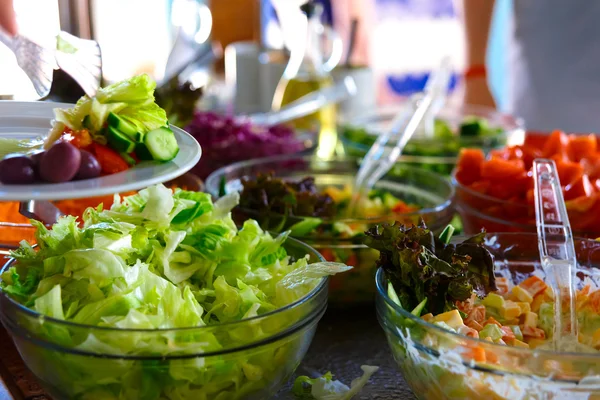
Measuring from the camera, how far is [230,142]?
1.85 metres

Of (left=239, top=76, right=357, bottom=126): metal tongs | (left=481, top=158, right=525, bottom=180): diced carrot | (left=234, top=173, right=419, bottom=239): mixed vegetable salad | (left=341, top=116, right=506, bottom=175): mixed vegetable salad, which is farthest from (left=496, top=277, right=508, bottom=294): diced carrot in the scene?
(left=239, top=76, right=357, bottom=126): metal tongs

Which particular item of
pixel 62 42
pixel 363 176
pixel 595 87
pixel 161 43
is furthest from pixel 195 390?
pixel 161 43

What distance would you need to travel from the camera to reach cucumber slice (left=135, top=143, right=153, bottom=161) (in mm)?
935

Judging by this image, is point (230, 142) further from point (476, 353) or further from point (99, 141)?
point (476, 353)

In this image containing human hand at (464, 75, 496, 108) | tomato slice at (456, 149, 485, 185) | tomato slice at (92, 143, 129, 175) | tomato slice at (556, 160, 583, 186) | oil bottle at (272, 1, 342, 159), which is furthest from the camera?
human hand at (464, 75, 496, 108)

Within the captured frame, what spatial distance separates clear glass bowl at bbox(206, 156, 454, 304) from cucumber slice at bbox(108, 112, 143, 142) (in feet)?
1.29

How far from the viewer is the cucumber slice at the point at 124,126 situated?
941mm

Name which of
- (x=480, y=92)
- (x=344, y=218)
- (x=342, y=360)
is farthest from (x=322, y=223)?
(x=480, y=92)

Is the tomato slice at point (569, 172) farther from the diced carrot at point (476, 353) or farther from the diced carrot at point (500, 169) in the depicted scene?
the diced carrot at point (476, 353)

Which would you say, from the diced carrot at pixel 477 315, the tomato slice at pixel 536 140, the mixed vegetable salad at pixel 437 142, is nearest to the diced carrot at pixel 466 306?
the diced carrot at pixel 477 315

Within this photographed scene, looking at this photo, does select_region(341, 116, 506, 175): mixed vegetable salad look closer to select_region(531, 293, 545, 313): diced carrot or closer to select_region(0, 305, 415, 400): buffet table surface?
select_region(0, 305, 415, 400): buffet table surface

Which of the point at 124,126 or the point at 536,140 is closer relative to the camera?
the point at 124,126

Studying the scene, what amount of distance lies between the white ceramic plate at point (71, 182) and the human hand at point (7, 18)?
54.4 inches

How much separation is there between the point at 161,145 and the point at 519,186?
32.4 inches
